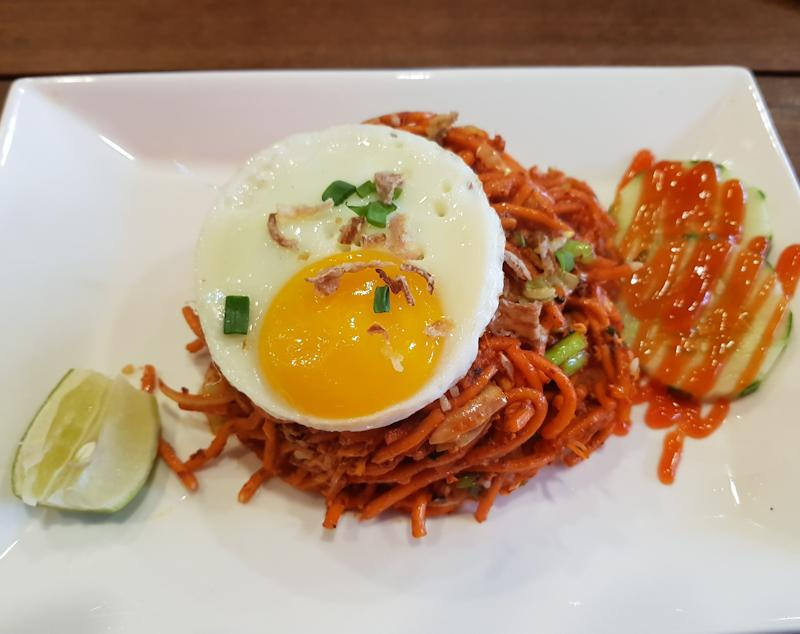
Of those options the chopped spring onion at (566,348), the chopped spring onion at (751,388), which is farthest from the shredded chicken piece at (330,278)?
the chopped spring onion at (751,388)

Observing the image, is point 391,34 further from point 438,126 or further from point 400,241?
point 400,241

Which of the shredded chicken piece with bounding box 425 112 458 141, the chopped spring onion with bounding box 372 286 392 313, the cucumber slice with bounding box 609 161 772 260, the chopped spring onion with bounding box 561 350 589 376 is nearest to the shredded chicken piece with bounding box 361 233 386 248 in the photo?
the chopped spring onion with bounding box 372 286 392 313

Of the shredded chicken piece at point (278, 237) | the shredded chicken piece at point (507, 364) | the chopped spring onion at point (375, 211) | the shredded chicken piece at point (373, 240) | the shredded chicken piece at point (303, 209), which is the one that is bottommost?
the shredded chicken piece at point (507, 364)

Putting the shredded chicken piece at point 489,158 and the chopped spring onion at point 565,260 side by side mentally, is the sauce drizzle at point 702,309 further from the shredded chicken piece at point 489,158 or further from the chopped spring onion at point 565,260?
the shredded chicken piece at point 489,158

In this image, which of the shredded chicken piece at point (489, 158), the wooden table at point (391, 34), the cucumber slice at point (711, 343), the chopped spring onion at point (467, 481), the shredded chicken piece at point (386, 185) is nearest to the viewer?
the shredded chicken piece at point (386, 185)

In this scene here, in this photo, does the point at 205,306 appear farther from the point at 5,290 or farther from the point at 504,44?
the point at 504,44

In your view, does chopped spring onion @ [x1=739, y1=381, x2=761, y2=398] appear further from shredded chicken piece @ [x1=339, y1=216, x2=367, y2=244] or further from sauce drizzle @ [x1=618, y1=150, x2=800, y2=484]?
shredded chicken piece @ [x1=339, y1=216, x2=367, y2=244]
